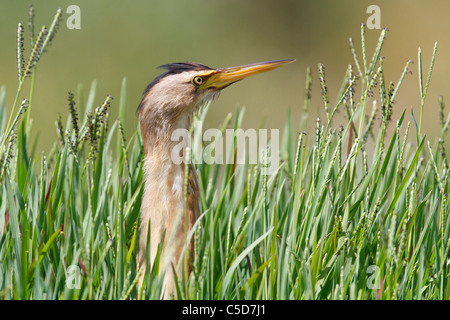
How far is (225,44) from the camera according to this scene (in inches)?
167

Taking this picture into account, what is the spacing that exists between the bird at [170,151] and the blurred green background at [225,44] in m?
2.18

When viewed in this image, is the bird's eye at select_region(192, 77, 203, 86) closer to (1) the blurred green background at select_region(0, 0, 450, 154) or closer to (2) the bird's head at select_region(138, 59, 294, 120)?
(2) the bird's head at select_region(138, 59, 294, 120)

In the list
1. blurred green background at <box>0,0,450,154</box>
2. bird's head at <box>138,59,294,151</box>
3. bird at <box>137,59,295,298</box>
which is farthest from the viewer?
blurred green background at <box>0,0,450,154</box>

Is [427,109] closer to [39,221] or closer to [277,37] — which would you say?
[277,37]

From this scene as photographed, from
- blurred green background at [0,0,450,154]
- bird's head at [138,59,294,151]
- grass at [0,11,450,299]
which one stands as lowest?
grass at [0,11,450,299]

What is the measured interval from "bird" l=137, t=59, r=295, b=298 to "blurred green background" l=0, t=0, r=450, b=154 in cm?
218

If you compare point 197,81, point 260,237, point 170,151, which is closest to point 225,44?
point 197,81

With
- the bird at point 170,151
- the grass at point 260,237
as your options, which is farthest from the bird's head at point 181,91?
the grass at point 260,237

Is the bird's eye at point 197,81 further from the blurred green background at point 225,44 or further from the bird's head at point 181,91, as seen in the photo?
the blurred green background at point 225,44

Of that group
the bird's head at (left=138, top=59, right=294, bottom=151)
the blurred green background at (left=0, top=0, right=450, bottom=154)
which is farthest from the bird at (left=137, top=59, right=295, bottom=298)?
the blurred green background at (left=0, top=0, right=450, bottom=154)

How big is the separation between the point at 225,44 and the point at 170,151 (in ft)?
9.60

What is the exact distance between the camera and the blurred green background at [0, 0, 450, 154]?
3871 mm

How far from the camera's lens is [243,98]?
4148 millimetres
